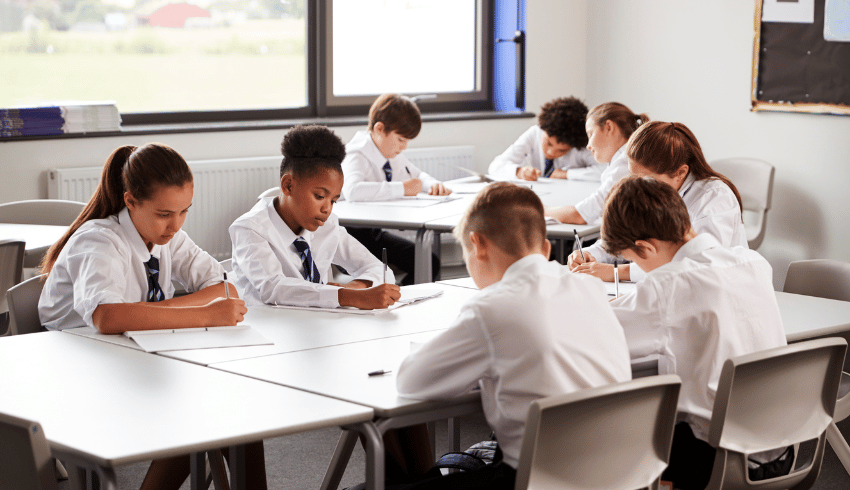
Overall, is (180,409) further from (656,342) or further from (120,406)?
(656,342)

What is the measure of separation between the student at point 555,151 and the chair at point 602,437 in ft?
11.7

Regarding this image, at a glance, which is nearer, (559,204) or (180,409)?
(180,409)

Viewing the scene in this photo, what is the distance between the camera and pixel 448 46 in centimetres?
665

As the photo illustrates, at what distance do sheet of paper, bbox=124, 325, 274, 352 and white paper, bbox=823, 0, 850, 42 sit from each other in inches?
161

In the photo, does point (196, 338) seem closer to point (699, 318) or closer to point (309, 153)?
point (309, 153)

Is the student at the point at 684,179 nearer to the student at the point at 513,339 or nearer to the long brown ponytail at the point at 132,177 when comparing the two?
the student at the point at 513,339

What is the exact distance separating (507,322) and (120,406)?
2.48 ft

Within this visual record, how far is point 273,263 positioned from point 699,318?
4.09 ft

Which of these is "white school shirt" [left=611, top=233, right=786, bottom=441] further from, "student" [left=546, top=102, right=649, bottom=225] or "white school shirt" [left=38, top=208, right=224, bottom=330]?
"student" [left=546, top=102, right=649, bottom=225]

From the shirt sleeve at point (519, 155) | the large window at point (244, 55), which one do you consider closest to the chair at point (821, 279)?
the shirt sleeve at point (519, 155)

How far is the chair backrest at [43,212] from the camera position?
4.03 meters

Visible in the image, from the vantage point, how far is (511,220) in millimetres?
1939

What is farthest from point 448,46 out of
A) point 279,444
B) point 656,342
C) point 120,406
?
point 120,406

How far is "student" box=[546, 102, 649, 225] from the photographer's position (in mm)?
4113
